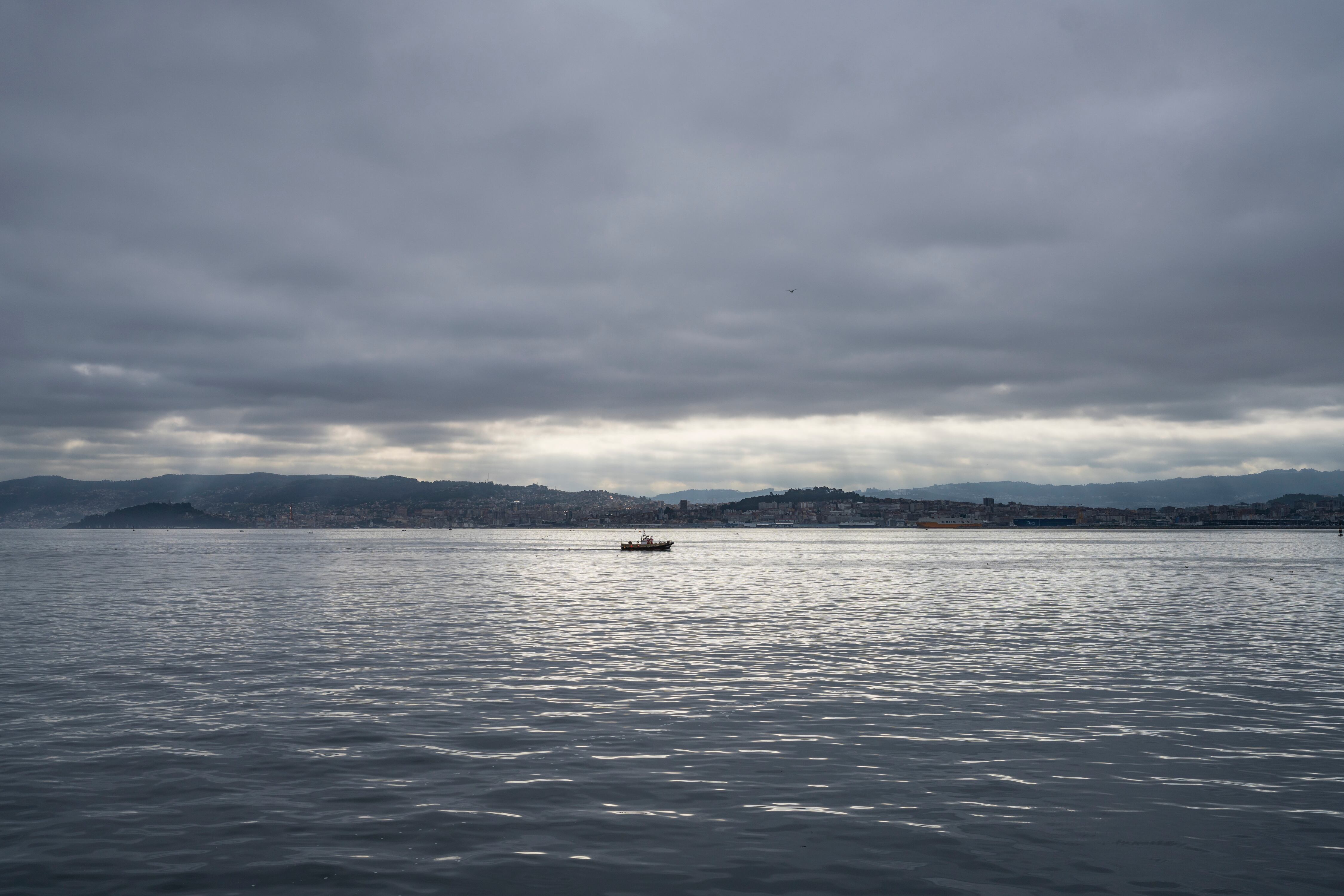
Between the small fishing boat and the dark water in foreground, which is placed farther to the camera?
the small fishing boat

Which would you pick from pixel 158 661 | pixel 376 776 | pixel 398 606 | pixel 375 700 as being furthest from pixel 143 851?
pixel 398 606

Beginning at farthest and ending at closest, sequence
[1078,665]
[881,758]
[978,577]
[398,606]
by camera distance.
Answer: [978,577] → [398,606] → [1078,665] → [881,758]

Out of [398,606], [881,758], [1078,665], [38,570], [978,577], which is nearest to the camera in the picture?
[881,758]

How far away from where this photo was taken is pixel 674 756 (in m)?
20.0

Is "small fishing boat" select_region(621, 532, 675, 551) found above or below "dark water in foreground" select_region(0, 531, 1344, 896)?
below

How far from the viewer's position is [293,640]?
4100 centimetres

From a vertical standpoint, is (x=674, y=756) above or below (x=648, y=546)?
above

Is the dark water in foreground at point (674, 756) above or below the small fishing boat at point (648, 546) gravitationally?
above

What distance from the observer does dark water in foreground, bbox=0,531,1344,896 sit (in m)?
13.7

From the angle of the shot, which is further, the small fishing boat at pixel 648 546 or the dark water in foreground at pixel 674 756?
the small fishing boat at pixel 648 546

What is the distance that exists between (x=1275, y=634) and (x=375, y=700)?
138 feet

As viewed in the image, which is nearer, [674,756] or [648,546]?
[674,756]

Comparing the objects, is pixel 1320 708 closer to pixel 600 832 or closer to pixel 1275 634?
pixel 1275 634

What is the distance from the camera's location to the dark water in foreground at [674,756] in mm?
13656
